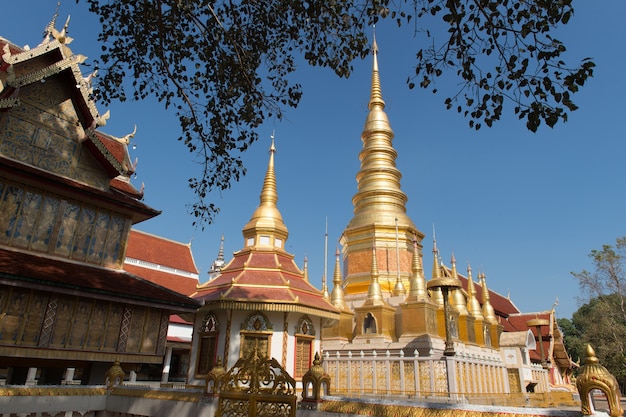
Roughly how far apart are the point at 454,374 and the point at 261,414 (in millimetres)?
10129

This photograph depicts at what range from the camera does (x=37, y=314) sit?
9.91 metres

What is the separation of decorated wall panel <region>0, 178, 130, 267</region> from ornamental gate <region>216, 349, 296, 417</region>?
668cm

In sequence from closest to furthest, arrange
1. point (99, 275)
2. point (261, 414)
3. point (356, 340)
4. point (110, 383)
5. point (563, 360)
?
point (261, 414), point (110, 383), point (99, 275), point (356, 340), point (563, 360)

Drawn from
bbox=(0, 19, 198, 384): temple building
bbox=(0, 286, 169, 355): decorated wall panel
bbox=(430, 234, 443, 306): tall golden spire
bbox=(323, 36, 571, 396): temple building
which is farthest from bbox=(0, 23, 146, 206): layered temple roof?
bbox=(430, 234, 443, 306): tall golden spire

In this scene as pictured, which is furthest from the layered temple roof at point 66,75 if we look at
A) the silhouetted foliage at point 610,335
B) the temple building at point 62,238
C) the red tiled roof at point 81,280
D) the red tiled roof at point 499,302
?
the silhouetted foliage at point 610,335

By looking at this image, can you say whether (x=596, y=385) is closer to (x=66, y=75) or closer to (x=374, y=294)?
(x=66, y=75)

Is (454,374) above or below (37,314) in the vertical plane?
below

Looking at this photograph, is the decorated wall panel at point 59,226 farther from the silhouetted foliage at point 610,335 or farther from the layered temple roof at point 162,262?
the silhouetted foliage at point 610,335

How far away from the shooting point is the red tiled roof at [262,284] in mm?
15867

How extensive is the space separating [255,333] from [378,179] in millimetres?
17433

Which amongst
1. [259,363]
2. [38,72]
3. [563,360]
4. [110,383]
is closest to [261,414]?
[259,363]

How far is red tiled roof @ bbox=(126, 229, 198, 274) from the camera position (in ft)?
84.3

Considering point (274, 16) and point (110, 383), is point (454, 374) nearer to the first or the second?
point (110, 383)

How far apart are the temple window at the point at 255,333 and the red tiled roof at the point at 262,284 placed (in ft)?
3.00
